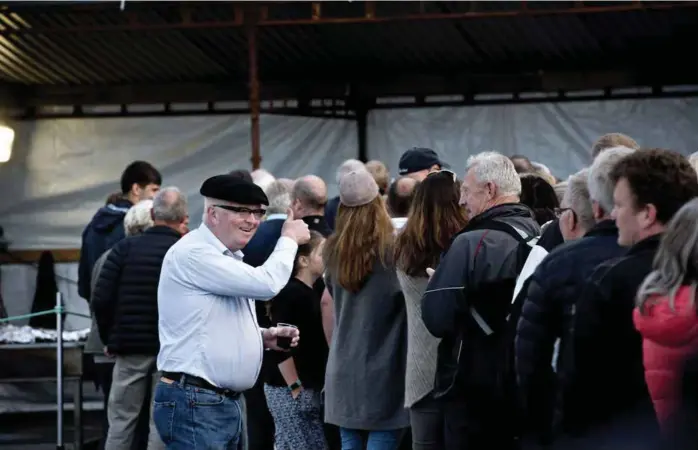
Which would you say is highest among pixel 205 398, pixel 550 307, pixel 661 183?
pixel 661 183

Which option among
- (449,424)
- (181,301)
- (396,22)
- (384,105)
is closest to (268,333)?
(181,301)

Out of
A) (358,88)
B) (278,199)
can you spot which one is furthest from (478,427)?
(358,88)

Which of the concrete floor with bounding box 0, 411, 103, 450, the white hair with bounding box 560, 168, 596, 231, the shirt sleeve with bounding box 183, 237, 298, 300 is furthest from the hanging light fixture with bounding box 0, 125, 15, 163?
the white hair with bounding box 560, 168, 596, 231

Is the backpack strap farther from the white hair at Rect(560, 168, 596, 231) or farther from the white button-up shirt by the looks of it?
the white button-up shirt

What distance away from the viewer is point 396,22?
41.4ft

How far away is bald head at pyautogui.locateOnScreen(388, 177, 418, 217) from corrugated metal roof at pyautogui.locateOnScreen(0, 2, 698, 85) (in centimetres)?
447

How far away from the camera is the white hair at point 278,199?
8.90 metres

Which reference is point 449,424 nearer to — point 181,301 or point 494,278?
point 494,278

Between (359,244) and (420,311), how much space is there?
0.75 metres

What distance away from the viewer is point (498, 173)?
6488 millimetres

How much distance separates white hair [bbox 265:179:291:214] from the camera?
29.2ft

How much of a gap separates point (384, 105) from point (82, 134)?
10.7 ft

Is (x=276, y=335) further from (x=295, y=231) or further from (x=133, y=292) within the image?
(x=133, y=292)

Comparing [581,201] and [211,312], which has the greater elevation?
[581,201]
